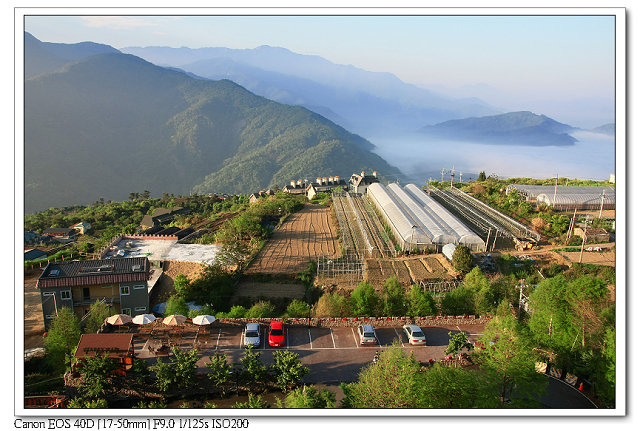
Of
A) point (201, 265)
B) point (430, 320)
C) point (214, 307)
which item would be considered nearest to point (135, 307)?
point (214, 307)

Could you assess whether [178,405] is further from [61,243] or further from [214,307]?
[61,243]

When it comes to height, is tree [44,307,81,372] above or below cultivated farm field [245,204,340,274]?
below

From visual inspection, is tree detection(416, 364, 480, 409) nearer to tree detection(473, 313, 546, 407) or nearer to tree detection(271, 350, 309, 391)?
tree detection(473, 313, 546, 407)

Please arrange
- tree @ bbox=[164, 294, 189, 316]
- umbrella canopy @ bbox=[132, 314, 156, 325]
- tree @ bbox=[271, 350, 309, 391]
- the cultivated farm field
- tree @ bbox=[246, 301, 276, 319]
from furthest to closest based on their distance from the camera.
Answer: the cultivated farm field
tree @ bbox=[164, 294, 189, 316]
tree @ bbox=[246, 301, 276, 319]
umbrella canopy @ bbox=[132, 314, 156, 325]
tree @ bbox=[271, 350, 309, 391]

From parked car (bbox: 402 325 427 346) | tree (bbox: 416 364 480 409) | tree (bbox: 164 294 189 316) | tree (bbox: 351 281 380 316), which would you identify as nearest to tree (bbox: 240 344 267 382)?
tree (bbox: 416 364 480 409)

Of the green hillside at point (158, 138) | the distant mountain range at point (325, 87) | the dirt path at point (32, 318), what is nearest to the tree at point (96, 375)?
the dirt path at point (32, 318)

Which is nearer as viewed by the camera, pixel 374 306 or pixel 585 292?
pixel 585 292

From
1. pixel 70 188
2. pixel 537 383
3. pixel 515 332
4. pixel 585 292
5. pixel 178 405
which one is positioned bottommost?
pixel 178 405
